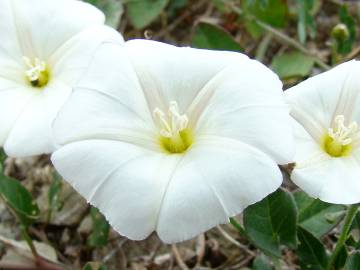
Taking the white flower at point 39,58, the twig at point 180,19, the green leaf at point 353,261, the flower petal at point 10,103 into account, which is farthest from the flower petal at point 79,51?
the twig at point 180,19

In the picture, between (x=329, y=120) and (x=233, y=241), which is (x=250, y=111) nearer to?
(x=329, y=120)

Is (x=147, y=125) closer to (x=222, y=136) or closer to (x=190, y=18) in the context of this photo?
(x=222, y=136)

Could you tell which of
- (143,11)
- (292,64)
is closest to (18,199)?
(143,11)

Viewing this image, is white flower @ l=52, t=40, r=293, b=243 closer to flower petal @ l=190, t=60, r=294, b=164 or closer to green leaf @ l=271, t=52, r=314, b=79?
flower petal @ l=190, t=60, r=294, b=164

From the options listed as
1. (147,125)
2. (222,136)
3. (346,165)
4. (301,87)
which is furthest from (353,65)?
(147,125)

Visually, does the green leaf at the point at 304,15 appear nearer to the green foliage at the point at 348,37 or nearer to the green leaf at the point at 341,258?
the green foliage at the point at 348,37
